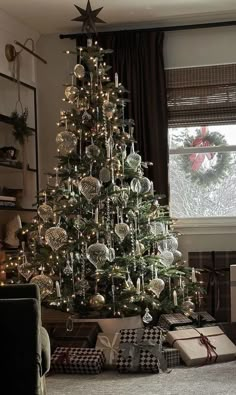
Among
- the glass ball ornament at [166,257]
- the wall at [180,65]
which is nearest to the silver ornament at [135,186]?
the glass ball ornament at [166,257]

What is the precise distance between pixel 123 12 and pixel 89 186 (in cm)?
194

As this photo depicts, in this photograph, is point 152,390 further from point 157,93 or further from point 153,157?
point 157,93

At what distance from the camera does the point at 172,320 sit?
495 centimetres

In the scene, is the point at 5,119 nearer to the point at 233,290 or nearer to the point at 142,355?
the point at 233,290

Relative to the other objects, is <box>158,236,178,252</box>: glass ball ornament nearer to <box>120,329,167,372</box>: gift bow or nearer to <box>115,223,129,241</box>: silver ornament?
<box>115,223,129,241</box>: silver ornament

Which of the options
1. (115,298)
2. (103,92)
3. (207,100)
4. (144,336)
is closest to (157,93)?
(207,100)

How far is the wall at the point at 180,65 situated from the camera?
240 inches

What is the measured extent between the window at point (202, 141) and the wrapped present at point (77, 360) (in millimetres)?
2118

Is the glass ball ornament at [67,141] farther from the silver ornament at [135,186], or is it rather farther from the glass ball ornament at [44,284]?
the glass ball ornament at [44,284]

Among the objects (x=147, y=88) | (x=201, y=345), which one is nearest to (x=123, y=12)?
(x=147, y=88)

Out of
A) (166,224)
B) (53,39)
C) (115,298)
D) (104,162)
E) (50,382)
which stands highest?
(53,39)

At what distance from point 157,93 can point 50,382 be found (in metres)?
2.97

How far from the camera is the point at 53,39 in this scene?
6.51m

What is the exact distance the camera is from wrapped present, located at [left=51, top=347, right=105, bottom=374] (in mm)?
4367
